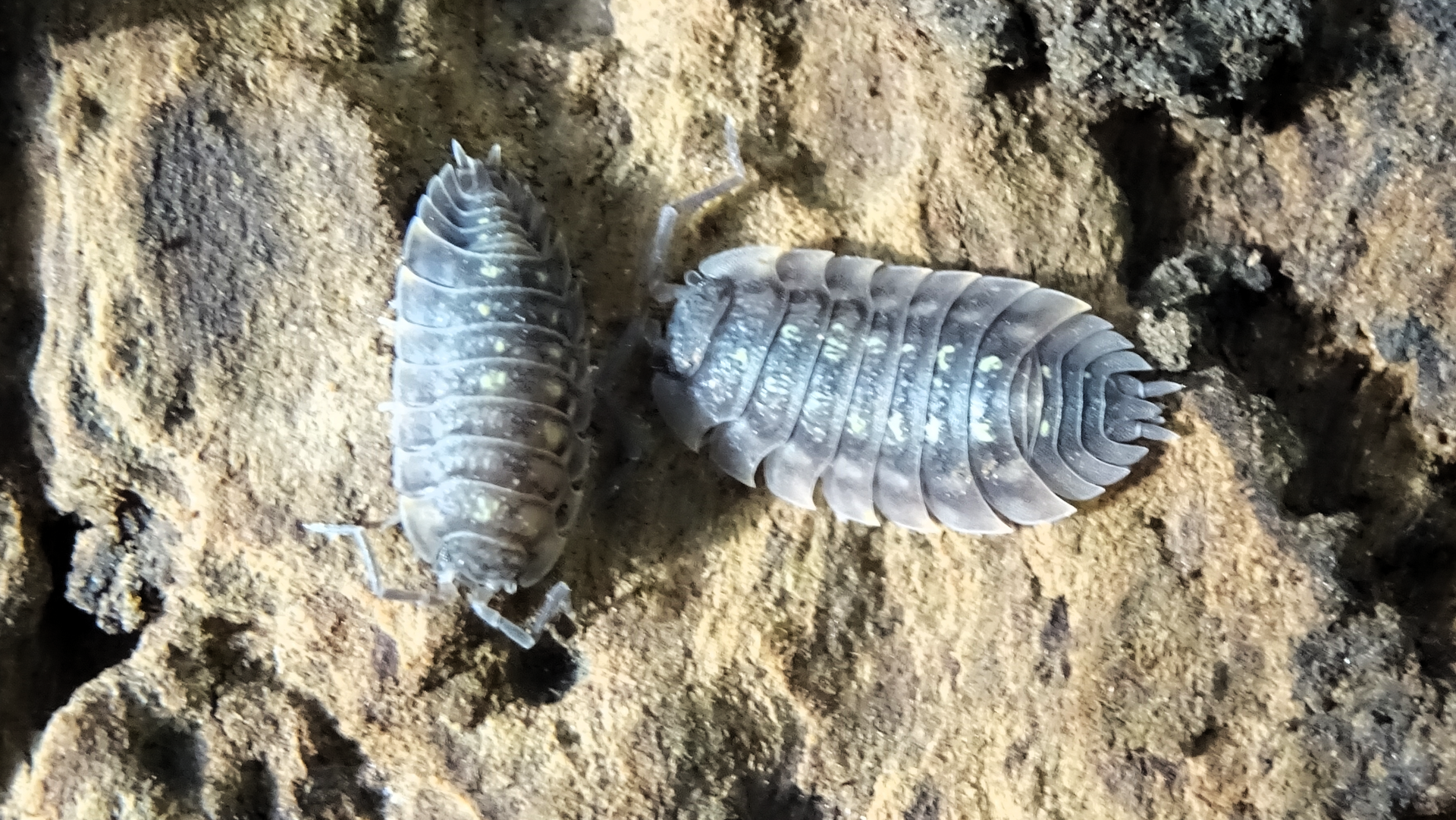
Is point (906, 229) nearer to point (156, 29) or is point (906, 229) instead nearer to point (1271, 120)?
point (1271, 120)

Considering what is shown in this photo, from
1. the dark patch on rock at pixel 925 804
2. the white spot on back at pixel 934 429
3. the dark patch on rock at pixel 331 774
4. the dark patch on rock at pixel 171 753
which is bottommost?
the dark patch on rock at pixel 171 753

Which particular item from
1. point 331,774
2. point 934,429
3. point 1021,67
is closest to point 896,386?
point 934,429

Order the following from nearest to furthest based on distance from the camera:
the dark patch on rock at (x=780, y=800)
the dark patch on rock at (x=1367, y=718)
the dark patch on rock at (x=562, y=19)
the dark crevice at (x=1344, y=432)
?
the dark patch on rock at (x=1367, y=718) < the dark crevice at (x=1344, y=432) < the dark patch on rock at (x=780, y=800) < the dark patch on rock at (x=562, y=19)

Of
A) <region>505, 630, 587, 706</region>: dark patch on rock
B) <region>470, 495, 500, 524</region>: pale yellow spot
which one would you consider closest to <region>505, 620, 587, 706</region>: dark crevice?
<region>505, 630, 587, 706</region>: dark patch on rock

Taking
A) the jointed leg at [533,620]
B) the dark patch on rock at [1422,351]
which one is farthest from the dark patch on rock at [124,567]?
the dark patch on rock at [1422,351]

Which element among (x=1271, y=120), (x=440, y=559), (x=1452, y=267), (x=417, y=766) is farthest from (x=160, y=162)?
(x=1452, y=267)

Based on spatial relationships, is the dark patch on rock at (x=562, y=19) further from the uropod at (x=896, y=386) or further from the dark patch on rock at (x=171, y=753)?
the dark patch on rock at (x=171, y=753)

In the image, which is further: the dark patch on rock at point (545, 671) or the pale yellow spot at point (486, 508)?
the dark patch on rock at point (545, 671)
